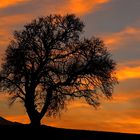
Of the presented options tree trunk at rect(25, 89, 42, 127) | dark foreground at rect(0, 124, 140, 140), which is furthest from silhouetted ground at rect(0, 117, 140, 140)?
tree trunk at rect(25, 89, 42, 127)

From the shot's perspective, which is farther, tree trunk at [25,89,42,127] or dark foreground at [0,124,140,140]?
tree trunk at [25,89,42,127]

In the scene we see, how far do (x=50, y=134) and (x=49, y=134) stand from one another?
0.06 meters

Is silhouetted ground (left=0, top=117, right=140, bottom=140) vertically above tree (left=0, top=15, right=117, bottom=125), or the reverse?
tree (left=0, top=15, right=117, bottom=125)

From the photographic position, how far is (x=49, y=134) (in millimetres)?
24703

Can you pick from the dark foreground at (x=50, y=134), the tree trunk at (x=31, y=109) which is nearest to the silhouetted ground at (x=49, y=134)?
the dark foreground at (x=50, y=134)

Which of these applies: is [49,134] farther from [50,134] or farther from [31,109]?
[31,109]

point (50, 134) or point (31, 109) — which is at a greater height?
point (31, 109)

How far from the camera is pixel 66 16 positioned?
55969 mm

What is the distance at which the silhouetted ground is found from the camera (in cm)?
2381

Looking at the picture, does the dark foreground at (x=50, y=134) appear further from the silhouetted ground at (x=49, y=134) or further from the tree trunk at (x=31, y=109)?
the tree trunk at (x=31, y=109)

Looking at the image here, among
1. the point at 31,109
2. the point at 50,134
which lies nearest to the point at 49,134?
the point at 50,134

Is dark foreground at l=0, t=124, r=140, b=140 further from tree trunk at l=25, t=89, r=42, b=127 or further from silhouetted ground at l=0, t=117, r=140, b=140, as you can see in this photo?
tree trunk at l=25, t=89, r=42, b=127

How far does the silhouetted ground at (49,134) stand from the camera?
2381 cm

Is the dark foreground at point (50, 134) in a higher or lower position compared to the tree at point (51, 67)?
lower
